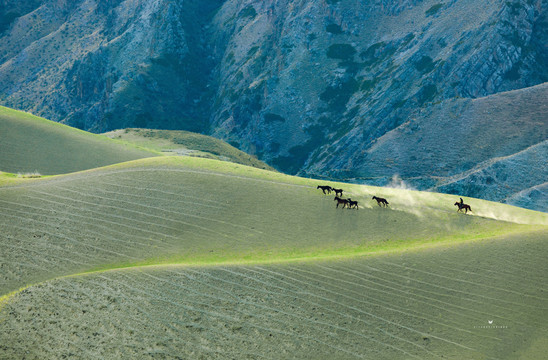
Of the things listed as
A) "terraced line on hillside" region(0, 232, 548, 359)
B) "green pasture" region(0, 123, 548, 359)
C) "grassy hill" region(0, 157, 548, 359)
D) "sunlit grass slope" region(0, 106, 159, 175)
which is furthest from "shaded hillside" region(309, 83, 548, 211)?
"terraced line on hillside" region(0, 232, 548, 359)

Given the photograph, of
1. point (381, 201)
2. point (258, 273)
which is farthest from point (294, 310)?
point (381, 201)

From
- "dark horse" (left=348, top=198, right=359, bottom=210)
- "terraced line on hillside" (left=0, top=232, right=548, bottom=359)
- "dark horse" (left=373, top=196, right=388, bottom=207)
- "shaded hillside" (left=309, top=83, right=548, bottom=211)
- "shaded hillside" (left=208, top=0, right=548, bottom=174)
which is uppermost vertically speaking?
"shaded hillside" (left=208, top=0, right=548, bottom=174)

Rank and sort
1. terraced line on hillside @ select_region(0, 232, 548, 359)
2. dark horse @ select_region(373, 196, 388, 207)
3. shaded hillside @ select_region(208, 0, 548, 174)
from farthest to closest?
shaded hillside @ select_region(208, 0, 548, 174), dark horse @ select_region(373, 196, 388, 207), terraced line on hillside @ select_region(0, 232, 548, 359)

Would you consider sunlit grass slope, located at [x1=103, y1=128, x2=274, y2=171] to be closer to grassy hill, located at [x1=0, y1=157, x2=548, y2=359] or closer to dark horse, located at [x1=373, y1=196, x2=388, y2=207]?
grassy hill, located at [x1=0, y1=157, x2=548, y2=359]

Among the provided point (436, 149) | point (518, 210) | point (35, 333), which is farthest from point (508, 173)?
point (35, 333)

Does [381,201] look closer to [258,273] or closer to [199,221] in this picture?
[258,273]

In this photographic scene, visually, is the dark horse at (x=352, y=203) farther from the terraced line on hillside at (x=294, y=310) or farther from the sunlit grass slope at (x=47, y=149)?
the sunlit grass slope at (x=47, y=149)

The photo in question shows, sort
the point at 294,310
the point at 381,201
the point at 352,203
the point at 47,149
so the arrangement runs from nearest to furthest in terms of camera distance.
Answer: the point at 294,310
the point at 352,203
the point at 381,201
the point at 47,149

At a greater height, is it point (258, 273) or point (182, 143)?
point (182, 143)
